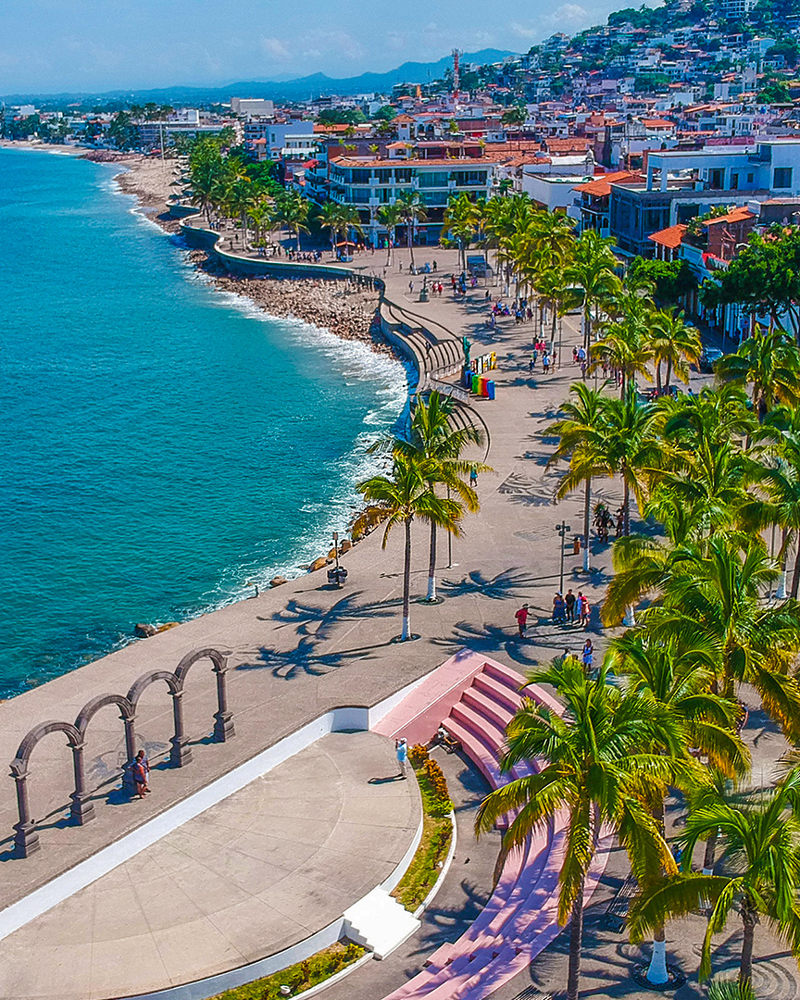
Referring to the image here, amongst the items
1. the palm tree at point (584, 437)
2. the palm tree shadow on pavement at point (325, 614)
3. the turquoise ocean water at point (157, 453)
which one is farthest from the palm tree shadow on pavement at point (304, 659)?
the turquoise ocean water at point (157, 453)

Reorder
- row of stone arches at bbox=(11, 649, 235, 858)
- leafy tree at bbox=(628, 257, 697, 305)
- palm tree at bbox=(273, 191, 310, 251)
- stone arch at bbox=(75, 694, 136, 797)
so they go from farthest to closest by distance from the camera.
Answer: palm tree at bbox=(273, 191, 310, 251)
leafy tree at bbox=(628, 257, 697, 305)
stone arch at bbox=(75, 694, 136, 797)
row of stone arches at bbox=(11, 649, 235, 858)

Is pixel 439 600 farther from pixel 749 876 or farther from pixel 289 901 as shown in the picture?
pixel 749 876

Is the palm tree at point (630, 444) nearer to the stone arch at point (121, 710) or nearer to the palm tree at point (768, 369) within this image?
the palm tree at point (768, 369)

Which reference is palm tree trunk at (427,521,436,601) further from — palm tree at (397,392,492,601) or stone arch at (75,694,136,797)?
stone arch at (75,694,136,797)

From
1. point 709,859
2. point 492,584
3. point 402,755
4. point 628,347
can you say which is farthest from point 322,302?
point 709,859

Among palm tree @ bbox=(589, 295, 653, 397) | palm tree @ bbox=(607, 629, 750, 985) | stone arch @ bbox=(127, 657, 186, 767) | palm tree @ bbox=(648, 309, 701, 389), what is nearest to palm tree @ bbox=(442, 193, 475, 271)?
palm tree @ bbox=(589, 295, 653, 397)

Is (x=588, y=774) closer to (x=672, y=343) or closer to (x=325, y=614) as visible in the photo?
(x=325, y=614)

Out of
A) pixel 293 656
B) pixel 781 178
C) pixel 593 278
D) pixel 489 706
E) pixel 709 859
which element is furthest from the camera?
pixel 781 178
